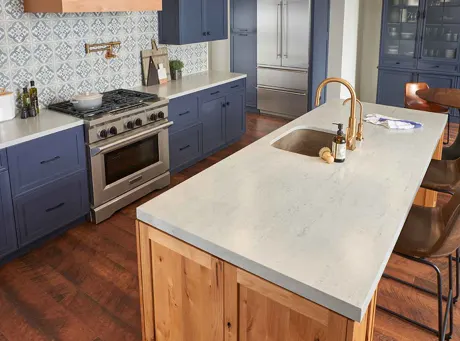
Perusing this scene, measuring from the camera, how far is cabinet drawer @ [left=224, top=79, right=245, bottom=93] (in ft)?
17.1

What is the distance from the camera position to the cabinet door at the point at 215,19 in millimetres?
5030

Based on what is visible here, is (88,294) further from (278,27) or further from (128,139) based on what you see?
(278,27)

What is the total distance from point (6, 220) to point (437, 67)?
5.71 m

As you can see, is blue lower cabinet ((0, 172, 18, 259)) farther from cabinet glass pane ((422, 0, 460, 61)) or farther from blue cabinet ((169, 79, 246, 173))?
cabinet glass pane ((422, 0, 460, 61))

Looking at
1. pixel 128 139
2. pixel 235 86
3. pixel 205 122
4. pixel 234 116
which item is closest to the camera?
pixel 128 139

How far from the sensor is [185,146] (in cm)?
472

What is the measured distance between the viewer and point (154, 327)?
6.79 feet

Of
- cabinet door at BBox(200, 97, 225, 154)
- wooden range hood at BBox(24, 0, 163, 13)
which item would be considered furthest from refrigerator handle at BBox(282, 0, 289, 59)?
wooden range hood at BBox(24, 0, 163, 13)

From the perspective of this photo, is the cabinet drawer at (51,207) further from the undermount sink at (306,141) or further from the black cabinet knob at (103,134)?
the undermount sink at (306,141)

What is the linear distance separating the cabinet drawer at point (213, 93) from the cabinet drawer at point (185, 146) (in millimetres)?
290

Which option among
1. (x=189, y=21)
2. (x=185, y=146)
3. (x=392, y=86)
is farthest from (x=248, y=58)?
(x=185, y=146)

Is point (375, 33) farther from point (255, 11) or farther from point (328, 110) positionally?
point (328, 110)

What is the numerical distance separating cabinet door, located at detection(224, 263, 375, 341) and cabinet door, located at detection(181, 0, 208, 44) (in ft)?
11.6

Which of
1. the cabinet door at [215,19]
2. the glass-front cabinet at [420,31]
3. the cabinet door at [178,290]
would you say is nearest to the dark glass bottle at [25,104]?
the cabinet door at [178,290]
